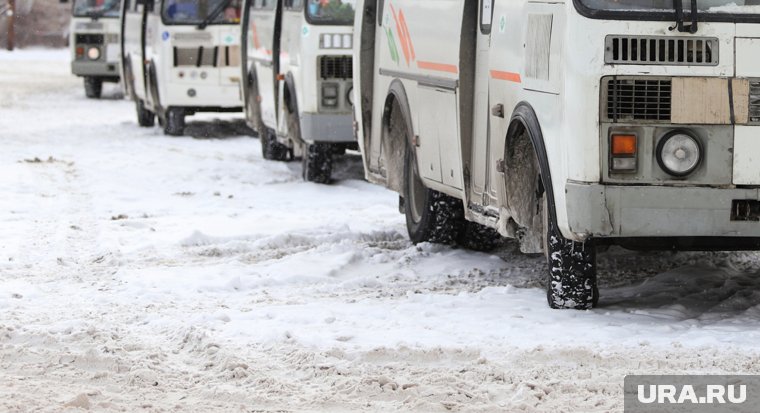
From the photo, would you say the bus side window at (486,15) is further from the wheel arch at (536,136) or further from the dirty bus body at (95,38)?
the dirty bus body at (95,38)

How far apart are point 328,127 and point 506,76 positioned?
21.7ft

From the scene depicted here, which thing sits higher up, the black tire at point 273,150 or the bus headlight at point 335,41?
the bus headlight at point 335,41

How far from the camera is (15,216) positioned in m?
13.5

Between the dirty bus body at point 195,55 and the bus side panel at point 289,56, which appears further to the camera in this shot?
the dirty bus body at point 195,55

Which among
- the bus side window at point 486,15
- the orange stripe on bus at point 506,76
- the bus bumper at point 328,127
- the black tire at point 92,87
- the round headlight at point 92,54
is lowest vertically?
the black tire at point 92,87

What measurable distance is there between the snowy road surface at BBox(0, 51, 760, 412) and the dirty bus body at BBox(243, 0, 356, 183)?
32.4 inches

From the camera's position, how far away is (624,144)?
7613 mm

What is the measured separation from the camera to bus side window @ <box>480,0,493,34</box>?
9148 millimetres

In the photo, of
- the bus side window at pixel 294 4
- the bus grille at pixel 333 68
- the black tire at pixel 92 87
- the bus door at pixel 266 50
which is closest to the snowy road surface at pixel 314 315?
the bus grille at pixel 333 68

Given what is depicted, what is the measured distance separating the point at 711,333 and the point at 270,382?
2.12 m

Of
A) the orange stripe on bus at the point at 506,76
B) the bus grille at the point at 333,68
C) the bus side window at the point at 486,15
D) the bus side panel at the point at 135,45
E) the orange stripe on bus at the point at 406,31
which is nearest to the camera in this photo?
the orange stripe on bus at the point at 506,76

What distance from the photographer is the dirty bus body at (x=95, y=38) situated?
1228 inches

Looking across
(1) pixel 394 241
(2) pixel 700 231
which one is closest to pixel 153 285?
(1) pixel 394 241

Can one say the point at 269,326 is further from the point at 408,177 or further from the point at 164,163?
the point at 164,163
